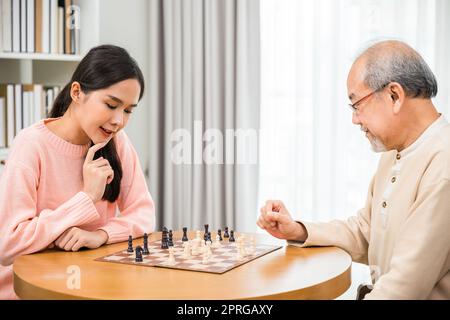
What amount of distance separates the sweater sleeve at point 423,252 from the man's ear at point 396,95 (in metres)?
0.31

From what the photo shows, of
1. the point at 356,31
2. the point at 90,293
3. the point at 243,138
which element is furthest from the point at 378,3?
the point at 90,293

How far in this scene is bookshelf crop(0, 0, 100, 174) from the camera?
10.2 ft

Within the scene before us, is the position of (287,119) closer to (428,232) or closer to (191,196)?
(191,196)

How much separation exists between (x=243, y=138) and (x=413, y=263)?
→ 2101 mm

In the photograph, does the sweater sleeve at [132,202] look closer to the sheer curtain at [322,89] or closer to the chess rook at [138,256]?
the chess rook at [138,256]

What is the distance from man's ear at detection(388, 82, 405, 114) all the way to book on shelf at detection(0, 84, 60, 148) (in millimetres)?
1984

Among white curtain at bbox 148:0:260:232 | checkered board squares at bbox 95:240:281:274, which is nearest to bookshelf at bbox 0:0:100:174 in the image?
white curtain at bbox 148:0:260:232

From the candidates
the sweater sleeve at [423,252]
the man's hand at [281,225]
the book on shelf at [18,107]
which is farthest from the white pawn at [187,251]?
the book on shelf at [18,107]

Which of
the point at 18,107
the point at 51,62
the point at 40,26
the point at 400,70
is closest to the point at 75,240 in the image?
the point at 400,70

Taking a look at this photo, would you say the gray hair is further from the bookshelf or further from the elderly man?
the bookshelf

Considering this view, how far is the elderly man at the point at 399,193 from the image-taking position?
63.1 inches

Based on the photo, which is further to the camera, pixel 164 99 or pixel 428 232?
pixel 164 99

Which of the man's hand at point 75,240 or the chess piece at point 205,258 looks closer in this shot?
the chess piece at point 205,258

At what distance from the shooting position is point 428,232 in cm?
160
